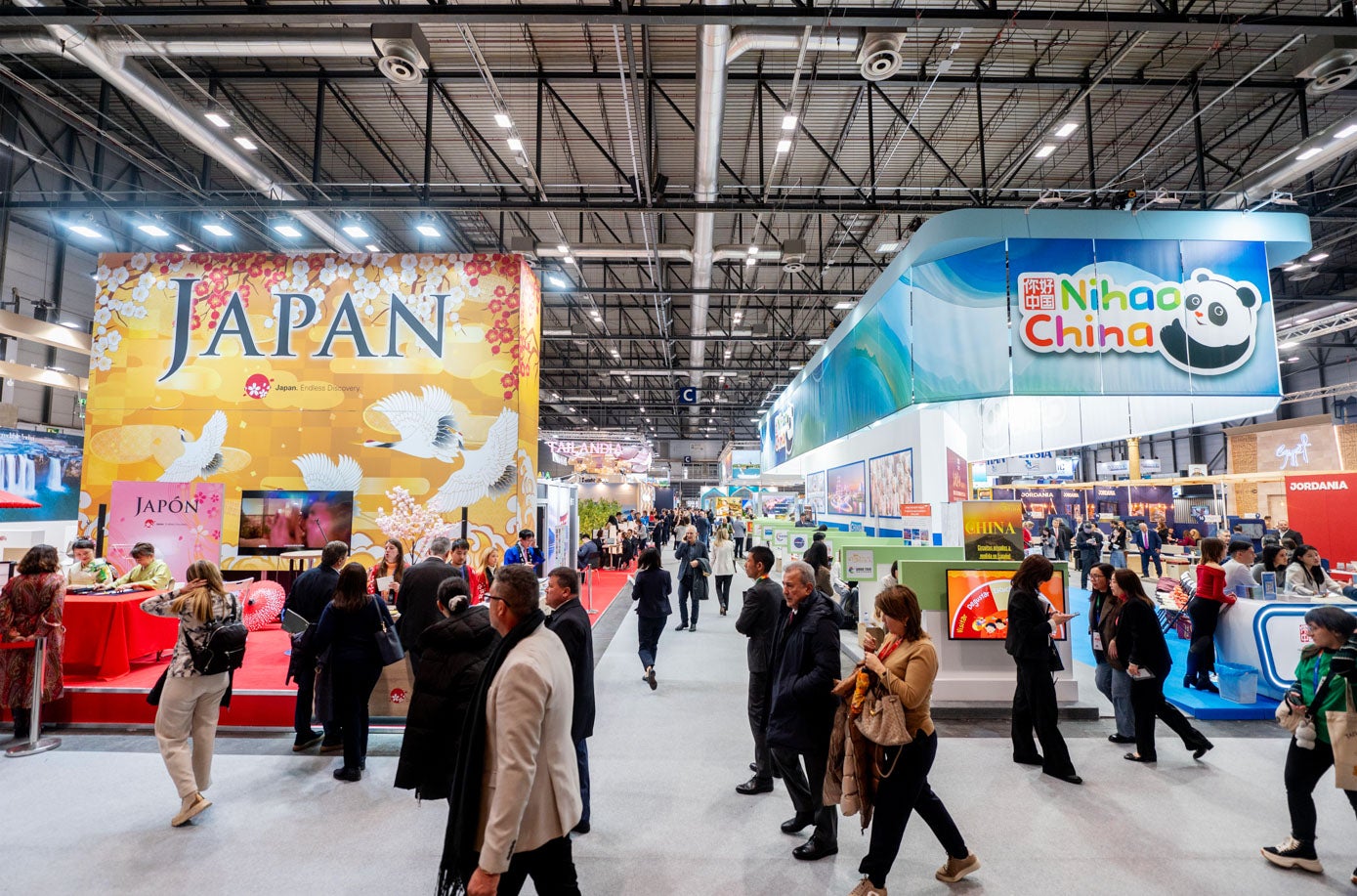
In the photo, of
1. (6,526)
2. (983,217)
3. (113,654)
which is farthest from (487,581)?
(6,526)

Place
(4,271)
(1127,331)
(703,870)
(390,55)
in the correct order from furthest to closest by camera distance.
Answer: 1. (4,271)
2. (1127,331)
3. (390,55)
4. (703,870)

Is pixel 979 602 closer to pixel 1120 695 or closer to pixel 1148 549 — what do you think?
pixel 1120 695

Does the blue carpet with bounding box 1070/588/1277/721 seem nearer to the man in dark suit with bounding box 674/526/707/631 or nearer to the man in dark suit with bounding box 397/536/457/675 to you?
the man in dark suit with bounding box 674/526/707/631

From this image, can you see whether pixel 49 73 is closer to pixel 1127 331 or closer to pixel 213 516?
pixel 213 516

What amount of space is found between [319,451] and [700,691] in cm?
604

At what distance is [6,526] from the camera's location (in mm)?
10898

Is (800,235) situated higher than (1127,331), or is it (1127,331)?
(800,235)

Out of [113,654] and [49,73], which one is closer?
[113,654]

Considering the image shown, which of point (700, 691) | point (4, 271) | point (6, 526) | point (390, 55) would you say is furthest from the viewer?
point (4, 271)

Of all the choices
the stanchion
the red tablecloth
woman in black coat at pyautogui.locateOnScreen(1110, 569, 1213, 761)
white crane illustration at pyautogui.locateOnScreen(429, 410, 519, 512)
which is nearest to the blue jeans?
woman in black coat at pyautogui.locateOnScreen(1110, 569, 1213, 761)

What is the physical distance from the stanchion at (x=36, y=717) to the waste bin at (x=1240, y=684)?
29.2ft

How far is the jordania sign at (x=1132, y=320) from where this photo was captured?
669 cm

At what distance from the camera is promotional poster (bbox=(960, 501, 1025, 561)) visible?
5.94m

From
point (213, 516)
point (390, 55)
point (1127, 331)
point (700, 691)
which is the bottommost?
point (700, 691)
